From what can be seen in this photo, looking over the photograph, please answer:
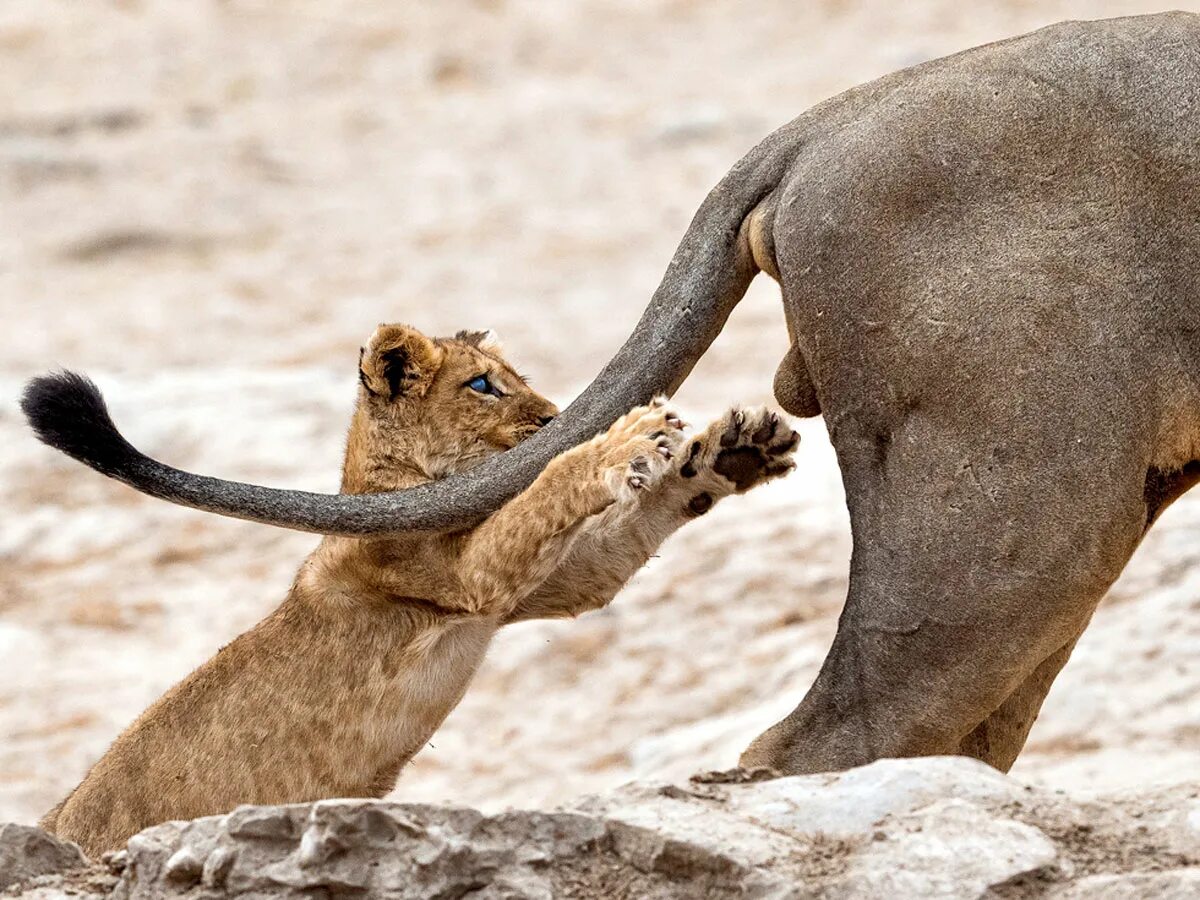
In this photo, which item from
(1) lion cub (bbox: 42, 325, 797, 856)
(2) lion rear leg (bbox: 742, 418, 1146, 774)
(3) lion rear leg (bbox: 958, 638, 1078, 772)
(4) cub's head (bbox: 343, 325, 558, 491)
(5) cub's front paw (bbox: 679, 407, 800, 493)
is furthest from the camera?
(4) cub's head (bbox: 343, 325, 558, 491)

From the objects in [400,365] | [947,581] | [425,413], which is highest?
[400,365]

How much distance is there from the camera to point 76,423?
165 inches

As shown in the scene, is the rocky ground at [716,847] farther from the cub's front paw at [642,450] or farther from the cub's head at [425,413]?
the cub's head at [425,413]

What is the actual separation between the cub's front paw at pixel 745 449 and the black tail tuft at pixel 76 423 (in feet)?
3.53

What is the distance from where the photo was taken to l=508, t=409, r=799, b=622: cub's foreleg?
13.7 feet

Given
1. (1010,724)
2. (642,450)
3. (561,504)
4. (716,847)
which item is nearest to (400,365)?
(561,504)

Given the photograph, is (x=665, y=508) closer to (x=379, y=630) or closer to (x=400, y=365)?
(x=379, y=630)

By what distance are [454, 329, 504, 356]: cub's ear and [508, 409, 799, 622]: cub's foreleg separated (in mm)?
696

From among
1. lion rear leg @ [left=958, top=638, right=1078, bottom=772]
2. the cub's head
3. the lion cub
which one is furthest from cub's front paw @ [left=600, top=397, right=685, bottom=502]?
lion rear leg @ [left=958, top=638, right=1078, bottom=772]

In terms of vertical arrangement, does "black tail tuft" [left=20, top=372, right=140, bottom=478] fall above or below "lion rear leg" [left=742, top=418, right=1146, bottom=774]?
above

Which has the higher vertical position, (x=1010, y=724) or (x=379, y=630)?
(x=379, y=630)

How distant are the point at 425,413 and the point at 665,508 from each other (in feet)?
2.51

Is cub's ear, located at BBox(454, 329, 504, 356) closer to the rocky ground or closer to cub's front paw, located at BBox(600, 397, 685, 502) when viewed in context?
cub's front paw, located at BBox(600, 397, 685, 502)

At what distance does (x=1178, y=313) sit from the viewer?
379 cm
